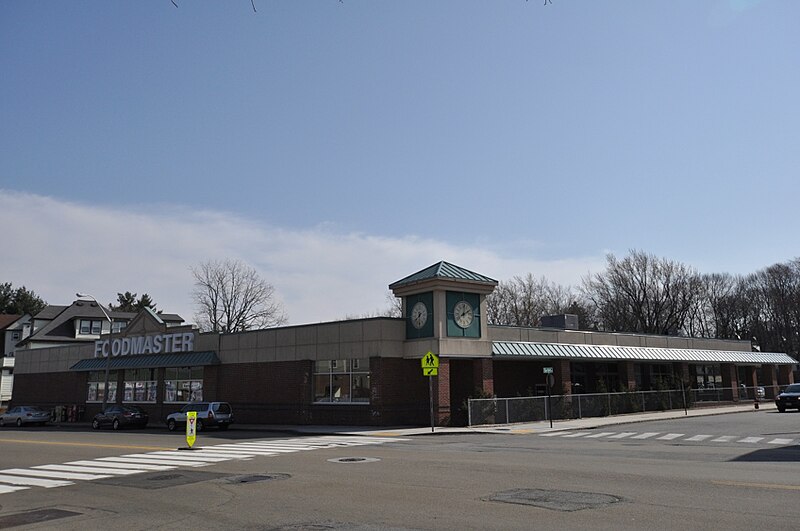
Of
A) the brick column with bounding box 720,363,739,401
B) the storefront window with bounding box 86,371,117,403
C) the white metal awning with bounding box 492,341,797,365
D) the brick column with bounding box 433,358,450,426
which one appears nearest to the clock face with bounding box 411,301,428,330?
the brick column with bounding box 433,358,450,426

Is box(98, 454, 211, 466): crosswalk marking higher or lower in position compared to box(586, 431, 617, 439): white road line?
higher

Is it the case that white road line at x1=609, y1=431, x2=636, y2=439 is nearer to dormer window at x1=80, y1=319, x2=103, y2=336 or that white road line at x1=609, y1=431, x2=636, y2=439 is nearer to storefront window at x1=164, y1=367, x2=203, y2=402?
storefront window at x1=164, y1=367, x2=203, y2=402

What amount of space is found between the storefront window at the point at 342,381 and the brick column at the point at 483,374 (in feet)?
17.7

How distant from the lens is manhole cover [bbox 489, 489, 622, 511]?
9723mm

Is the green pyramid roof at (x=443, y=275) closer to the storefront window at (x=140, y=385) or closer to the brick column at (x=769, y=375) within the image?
the storefront window at (x=140, y=385)

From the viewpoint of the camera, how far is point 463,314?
32812 millimetres

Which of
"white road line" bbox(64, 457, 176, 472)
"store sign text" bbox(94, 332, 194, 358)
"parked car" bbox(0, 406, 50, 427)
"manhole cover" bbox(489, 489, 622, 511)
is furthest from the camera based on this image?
"parked car" bbox(0, 406, 50, 427)

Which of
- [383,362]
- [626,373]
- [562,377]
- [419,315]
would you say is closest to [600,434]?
[562,377]

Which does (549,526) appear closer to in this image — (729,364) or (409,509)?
(409,509)

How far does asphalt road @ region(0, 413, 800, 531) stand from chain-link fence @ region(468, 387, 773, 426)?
351 inches

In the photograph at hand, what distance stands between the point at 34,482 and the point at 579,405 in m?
26.4

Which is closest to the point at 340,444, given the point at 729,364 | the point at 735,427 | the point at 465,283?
the point at 465,283

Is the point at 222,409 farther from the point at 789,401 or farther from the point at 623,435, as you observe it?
the point at 789,401

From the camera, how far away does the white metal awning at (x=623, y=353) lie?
34188 millimetres
